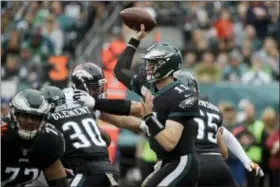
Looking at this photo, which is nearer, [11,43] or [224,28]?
[11,43]

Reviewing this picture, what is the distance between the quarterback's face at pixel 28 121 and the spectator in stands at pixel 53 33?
9.13 meters

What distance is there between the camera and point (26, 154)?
21.4 ft

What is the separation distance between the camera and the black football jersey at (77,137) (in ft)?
25.0

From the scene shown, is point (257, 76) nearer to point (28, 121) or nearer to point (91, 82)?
point (91, 82)

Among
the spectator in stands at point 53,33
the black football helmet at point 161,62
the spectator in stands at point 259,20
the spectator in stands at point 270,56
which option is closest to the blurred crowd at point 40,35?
the spectator in stands at point 53,33

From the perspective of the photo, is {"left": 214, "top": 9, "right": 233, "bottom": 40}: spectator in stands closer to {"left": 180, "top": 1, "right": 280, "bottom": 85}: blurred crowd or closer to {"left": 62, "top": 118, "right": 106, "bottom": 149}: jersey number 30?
{"left": 180, "top": 1, "right": 280, "bottom": 85}: blurred crowd

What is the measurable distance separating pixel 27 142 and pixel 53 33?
948 centimetres

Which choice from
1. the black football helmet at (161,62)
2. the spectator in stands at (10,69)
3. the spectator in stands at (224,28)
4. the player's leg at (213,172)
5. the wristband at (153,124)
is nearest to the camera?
the wristband at (153,124)

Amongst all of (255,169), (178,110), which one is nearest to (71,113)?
(178,110)

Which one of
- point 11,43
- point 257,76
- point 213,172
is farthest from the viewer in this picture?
point 11,43

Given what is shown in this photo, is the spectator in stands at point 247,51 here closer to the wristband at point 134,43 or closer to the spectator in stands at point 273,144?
the spectator in stands at point 273,144

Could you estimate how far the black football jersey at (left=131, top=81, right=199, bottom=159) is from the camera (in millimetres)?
6879

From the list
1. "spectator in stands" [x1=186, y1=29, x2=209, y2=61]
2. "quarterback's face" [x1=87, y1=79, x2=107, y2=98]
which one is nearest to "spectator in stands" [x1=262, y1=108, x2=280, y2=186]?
"spectator in stands" [x1=186, y1=29, x2=209, y2=61]

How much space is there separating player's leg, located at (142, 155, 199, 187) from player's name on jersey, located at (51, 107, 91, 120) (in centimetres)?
99
